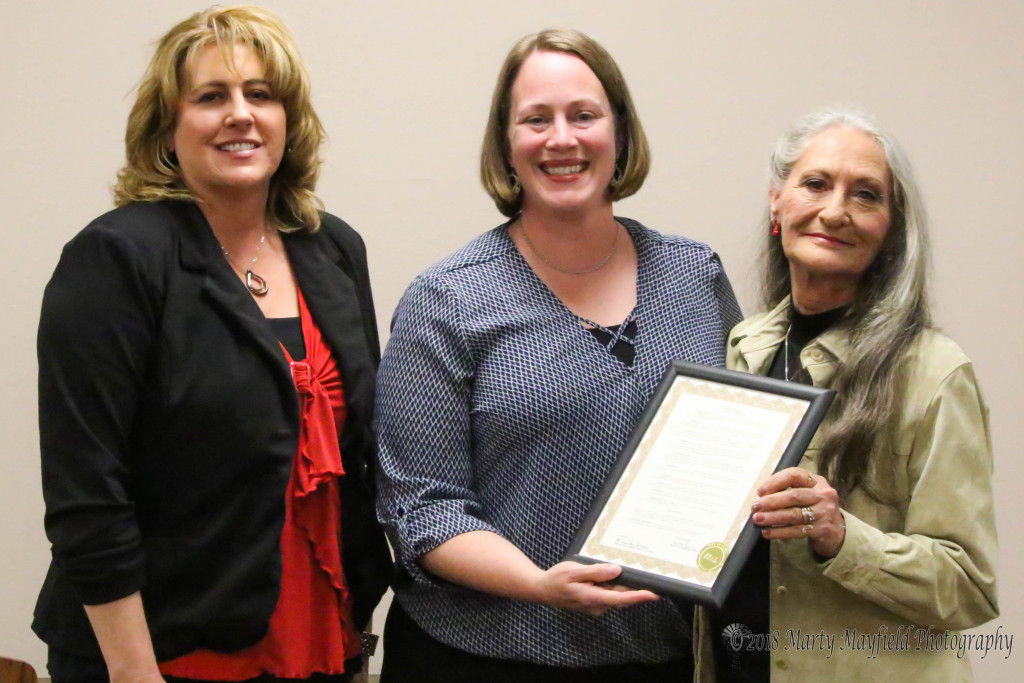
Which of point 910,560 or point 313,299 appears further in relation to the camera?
point 313,299

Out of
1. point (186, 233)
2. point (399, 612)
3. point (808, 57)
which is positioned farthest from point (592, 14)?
point (399, 612)

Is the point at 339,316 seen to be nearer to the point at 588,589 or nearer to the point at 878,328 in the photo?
the point at 588,589

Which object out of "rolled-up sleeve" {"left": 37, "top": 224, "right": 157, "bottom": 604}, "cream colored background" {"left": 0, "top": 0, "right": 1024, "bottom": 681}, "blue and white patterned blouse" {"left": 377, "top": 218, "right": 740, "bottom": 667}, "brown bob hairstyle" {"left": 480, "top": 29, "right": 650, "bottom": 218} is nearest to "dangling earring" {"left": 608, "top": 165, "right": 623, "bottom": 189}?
"brown bob hairstyle" {"left": 480, "top": 29, "right": 650, "bottom": 218}

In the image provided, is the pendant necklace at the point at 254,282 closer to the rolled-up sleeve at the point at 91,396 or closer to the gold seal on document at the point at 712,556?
the rolled-up sleeve at the point at 91,396

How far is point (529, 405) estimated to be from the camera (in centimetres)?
172

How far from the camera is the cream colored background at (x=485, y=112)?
9.58ft

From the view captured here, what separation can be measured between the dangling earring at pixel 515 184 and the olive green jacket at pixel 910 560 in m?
0.62

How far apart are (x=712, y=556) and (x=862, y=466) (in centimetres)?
Answer: 28

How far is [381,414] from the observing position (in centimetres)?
181

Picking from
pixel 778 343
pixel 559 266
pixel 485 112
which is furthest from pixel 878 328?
pixel 485 112

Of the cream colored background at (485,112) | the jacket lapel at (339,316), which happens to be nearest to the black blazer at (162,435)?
the jacket lapel at (339,316)

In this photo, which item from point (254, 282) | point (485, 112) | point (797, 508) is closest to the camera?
point (797, 508)

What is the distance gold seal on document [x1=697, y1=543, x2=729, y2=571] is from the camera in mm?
1515

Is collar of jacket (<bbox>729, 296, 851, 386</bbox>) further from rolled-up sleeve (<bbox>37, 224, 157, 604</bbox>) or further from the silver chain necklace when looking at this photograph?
rolled-up sleeve (<bbox>37, 224, 157, 604</bbox>)
